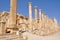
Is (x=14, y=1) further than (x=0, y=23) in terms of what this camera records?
No

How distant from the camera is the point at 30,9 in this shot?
1388 inches

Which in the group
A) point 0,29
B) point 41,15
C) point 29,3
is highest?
point 29,3

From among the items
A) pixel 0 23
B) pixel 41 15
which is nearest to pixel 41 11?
pixel 41 15

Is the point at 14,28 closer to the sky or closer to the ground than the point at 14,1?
closer to the ground

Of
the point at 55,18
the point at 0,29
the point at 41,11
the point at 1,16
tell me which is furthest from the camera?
the point at 1,16

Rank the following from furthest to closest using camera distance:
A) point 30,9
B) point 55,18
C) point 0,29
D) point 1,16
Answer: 1. point 1,16
2. point 55,18
3. point 30,9
4. point 0,29

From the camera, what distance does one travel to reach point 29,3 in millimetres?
35844

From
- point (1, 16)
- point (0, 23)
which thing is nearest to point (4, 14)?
point (1, 16)

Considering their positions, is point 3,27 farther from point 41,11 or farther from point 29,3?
point 41,11

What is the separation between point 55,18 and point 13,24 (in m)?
24.6

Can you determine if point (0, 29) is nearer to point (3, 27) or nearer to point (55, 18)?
point (3, 27)

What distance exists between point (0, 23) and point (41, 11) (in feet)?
58.7

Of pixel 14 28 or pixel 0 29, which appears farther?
pixel 0 29

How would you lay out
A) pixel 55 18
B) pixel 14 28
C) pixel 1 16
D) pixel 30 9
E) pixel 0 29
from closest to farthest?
pixel 14 28, pixel 0 29, pixel 30 9, pixel 55 18, pixel 1 16
